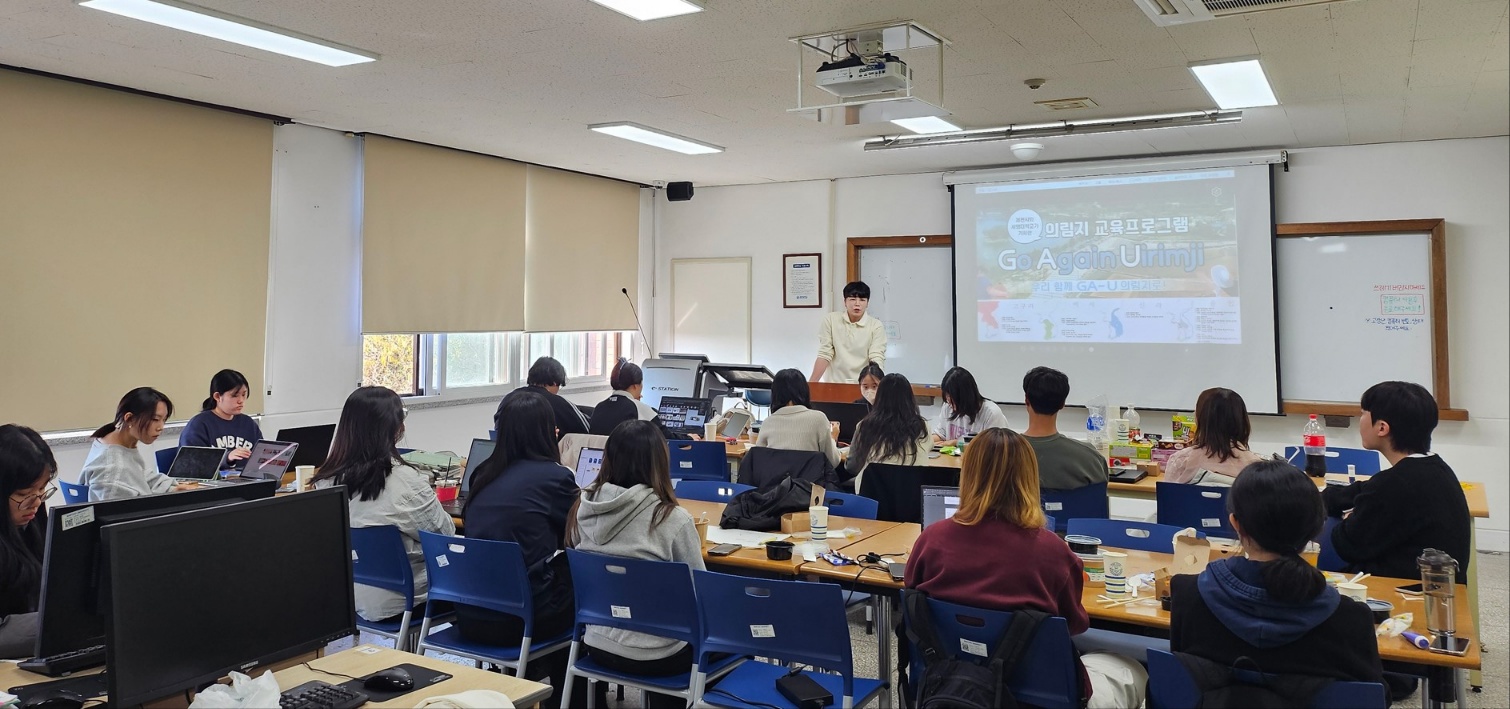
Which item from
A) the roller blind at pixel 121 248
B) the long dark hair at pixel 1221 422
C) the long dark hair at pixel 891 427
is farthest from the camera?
the roller blind at pixel 121 248

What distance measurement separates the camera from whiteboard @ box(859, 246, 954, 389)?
28.2 ft

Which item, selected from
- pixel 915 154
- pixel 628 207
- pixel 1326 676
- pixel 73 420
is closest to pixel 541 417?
pixel 1326 676

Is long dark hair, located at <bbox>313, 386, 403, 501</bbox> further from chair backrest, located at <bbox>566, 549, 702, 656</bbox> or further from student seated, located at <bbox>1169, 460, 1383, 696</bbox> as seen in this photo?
student seated, located at <bbox>1169, 460, 1383, 696</bbox>

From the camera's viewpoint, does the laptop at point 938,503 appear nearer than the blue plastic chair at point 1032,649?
No

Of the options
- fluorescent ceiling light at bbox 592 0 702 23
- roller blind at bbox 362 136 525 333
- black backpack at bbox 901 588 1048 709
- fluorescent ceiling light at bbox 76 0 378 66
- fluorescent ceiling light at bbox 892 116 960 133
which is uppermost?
fluorescent ceiling light at bbox 892 116 960 133

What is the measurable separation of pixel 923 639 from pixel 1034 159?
598 centimetres

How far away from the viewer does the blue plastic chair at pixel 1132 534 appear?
11.8ft

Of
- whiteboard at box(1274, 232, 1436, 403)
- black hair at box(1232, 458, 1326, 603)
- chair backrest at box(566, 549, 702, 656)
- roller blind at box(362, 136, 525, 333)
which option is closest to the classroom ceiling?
roller blind at box(362, 136, 525, 333)

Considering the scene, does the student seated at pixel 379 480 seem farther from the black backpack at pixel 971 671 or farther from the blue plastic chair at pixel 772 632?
the black backpack at pixel 971 671

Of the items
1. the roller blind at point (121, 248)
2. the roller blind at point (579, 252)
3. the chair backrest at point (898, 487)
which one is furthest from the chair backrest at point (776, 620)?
the roller blind at point (579, 252)

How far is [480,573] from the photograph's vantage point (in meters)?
3.35

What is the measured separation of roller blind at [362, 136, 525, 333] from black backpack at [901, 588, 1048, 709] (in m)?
5.49

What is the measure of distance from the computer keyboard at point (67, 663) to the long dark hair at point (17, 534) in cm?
20

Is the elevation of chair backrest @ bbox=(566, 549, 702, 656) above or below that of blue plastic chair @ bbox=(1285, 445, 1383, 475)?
below
